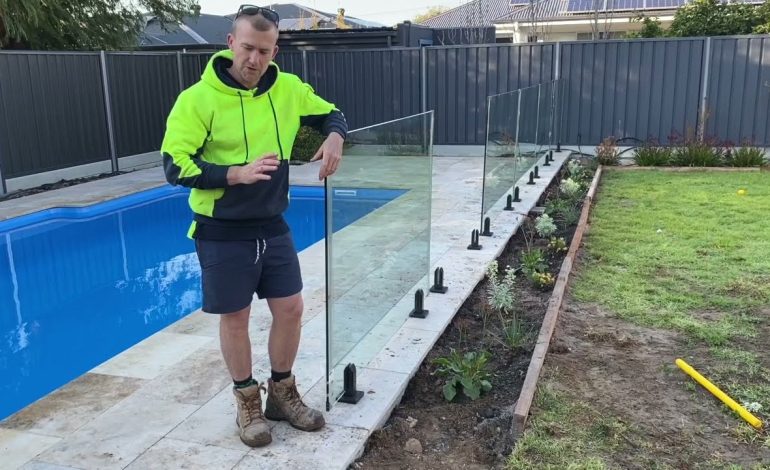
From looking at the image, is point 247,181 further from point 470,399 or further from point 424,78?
point 424,78

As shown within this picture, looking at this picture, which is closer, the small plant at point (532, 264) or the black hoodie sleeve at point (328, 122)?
the black hoodie sleeve at point (328, 122)

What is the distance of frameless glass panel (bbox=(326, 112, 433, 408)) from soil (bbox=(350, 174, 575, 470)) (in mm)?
310

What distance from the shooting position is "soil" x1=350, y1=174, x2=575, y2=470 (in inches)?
109

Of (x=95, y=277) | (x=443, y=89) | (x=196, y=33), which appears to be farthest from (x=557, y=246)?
(x=196, y=33)

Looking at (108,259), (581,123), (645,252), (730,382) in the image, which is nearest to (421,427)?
(730,382)

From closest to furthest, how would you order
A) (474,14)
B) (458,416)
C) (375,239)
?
(458,416) < (375,239) < (474,14)

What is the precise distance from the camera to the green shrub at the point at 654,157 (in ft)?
32.4

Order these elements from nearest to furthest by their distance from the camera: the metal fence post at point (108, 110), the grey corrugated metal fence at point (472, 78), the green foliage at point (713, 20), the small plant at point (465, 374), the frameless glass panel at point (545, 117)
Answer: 1. the small plant at point (465, 374)
2. the frameless glass panel at point (545, 117)
3. the metal fence post at point (108, 110)
4. the grey corrugated metal fence at point (472, 78)
5. the green foliage at point (713, 20)

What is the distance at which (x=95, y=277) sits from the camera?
6.41 m

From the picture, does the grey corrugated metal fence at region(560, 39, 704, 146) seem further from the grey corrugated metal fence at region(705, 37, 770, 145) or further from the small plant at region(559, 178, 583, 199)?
the small plant at region(559, 178, 583, 199)

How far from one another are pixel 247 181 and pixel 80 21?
36.2 ft

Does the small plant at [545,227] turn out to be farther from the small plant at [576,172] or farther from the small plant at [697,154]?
the small plant at [697,154]

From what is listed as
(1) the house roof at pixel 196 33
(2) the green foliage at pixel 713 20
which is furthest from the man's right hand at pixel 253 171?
(1) the house roof at pixel 196 33

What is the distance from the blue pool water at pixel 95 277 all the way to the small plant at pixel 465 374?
874mm
